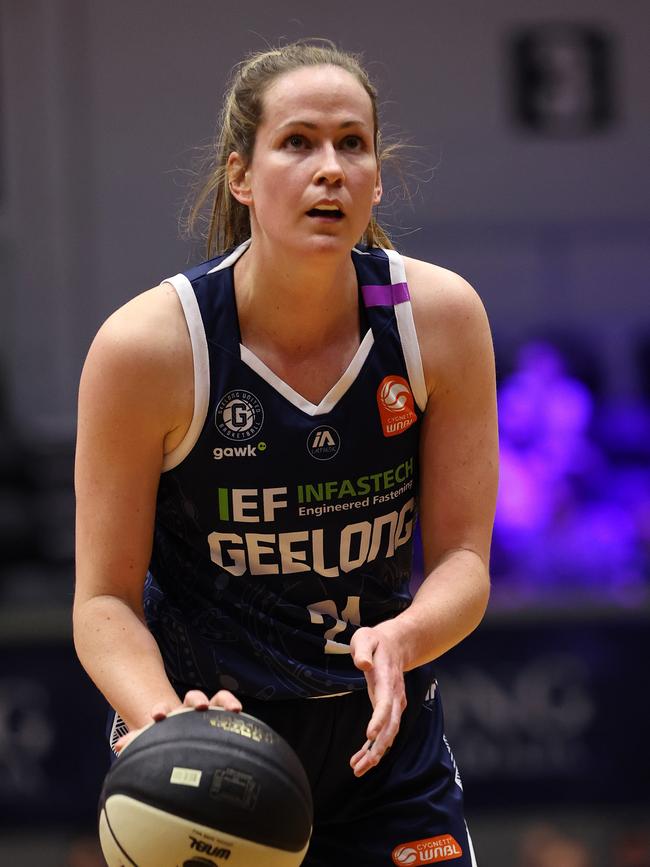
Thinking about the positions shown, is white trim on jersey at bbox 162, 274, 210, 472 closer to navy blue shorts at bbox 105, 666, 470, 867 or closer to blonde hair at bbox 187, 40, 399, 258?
blonde hair at bbox 187, 40, 399, 258

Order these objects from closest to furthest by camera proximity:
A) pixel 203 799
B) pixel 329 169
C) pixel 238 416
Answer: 1. pixel 203 799
2. pixel 329 169
3. pixel 238 416

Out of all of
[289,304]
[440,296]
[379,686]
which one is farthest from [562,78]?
[379,686]

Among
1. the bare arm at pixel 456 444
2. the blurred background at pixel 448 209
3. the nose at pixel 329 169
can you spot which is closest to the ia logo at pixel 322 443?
the bare arm at pixel 456 444

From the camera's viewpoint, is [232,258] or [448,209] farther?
[448,209]

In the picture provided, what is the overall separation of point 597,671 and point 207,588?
3.94 meters

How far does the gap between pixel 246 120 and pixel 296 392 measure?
0.52 metres

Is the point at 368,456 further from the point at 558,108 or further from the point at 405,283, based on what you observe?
the point at 558,108

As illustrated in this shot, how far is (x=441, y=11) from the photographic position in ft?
34.1

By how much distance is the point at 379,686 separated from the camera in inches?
93.6

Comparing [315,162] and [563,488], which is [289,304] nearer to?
[315,162]

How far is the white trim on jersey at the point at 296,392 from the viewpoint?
2.75 metres

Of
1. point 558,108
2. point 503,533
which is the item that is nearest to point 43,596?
point 503,533

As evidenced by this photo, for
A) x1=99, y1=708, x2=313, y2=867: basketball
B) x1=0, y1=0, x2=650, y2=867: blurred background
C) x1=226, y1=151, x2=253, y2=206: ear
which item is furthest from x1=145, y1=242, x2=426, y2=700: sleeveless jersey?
x1=0, y1=0, x2=650, y2=867: blurred background

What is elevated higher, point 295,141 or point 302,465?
point 295,141
